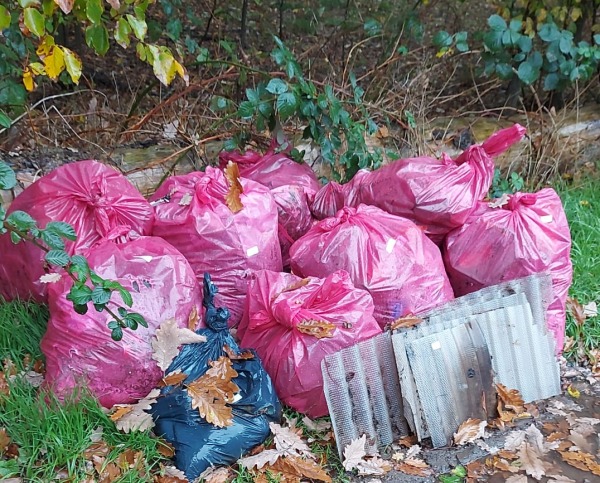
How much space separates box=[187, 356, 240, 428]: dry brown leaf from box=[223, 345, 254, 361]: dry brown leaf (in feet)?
0.20

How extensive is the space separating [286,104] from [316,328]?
1145mm

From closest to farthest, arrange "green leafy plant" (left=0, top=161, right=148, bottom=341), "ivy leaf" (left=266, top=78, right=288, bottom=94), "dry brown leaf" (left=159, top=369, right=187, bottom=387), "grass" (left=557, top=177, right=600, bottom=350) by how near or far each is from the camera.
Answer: "green leafy plant" (left=0, top=161, right=148, bottom=341) < "dry brown leaf" (left=159, top=369, right=187, bottom=387) < "ivy leaf" (left=266, top=78, right=288, bottom=94) < "grass" (left=557, top=177, right=600, bottom=350)

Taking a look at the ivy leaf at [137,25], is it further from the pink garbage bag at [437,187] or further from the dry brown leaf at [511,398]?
the dry brown leaf at [511,398]

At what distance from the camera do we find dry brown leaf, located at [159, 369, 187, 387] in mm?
2232

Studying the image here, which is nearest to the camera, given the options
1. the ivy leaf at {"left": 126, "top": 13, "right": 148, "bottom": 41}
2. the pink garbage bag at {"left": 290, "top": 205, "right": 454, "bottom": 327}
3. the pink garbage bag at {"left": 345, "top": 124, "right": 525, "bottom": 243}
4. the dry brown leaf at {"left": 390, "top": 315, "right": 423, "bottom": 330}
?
the ivy leaf at {"left": 126, "top": 13, "right": 148, "bottom": 41}

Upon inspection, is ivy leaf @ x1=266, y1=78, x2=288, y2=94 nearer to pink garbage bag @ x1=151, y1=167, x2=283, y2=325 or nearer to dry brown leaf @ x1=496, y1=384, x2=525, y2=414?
pink garbage bag @ x1=151, y1=167, x2=283, y2=325

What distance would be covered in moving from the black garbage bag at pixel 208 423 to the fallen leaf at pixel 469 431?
0.68 metres

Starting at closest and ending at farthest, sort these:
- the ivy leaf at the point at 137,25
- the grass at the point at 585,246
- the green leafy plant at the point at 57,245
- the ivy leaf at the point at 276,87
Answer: the green leafy plant at the point at 57,245, the ivy leaf at the point at 137,25, the ivy leaf at the point at 276,87, the grass at the point at 585,246

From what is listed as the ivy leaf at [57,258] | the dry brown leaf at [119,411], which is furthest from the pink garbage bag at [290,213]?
the ivy leaf at [57,258]

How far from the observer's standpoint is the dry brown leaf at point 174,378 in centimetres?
223

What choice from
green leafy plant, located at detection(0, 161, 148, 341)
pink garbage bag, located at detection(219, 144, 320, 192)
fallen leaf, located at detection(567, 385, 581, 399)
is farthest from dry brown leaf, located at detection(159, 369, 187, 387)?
fallen leaf, located at detection(567, 385, 581, 399)

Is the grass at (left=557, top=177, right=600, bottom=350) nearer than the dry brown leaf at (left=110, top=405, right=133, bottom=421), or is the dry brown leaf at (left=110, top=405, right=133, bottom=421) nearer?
the dry brown leaf at (left=110, top=405, right=133, bottom=421)

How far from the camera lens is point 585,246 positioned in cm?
346

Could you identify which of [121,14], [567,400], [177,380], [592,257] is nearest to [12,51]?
[121,14]
